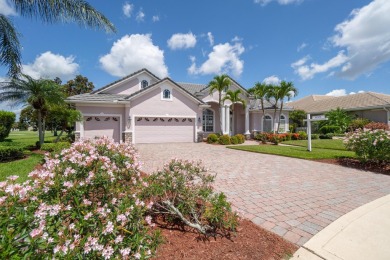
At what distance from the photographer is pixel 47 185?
7.68 ft

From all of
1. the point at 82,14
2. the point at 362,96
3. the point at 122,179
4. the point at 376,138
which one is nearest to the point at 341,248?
the point at 122,179

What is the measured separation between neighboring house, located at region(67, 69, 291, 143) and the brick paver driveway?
9.65 m

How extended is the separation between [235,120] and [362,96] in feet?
64.3

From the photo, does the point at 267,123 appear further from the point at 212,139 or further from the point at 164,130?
the point at 164,130

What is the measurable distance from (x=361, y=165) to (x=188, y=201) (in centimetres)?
889

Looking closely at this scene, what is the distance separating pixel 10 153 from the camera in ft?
30.8

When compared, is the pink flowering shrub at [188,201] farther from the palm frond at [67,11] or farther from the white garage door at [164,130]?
the white garage door at [164,130]

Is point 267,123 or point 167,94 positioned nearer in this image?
point 167,94

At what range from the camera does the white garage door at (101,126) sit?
16.5m

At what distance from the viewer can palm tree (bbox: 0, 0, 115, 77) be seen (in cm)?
854

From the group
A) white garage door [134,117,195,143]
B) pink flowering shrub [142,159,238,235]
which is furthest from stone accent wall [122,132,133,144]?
pink flowering shrub [142,159,238,235]

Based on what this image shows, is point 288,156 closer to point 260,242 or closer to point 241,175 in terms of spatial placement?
point 241,175

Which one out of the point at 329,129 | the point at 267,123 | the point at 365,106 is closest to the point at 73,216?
the point at 267,123

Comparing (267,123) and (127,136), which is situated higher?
(267,123)
